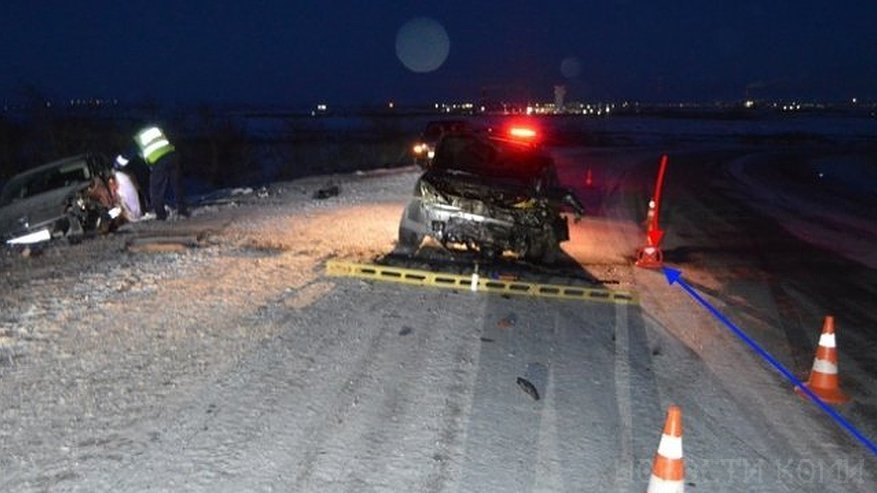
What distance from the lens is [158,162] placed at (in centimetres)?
1308

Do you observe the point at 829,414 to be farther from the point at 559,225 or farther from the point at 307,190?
the point at 307,190

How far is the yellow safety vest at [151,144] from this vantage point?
12992mm

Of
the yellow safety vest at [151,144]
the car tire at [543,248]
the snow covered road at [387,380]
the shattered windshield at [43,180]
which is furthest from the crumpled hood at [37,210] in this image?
the car tire at [543,248]

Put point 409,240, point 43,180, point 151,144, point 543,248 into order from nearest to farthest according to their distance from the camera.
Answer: point 543,248 < point 409,240 < point 43,180 < point 151,144

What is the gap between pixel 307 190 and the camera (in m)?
18.7

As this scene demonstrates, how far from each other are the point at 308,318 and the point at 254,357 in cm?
116

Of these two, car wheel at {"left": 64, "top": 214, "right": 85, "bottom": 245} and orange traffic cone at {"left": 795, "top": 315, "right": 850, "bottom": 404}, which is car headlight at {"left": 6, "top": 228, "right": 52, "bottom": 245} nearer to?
car wheel at {"left": 64, "top": 214, "right": 85, "bottom": 245}

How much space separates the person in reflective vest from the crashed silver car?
0.71 m

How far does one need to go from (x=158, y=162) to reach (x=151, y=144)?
0.32 meters

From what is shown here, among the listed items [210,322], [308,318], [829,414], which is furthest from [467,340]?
[829,414]

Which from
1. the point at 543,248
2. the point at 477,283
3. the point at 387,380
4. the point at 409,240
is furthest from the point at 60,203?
the point at 387,380

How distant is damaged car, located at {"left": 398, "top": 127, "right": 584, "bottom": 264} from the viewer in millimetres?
9711

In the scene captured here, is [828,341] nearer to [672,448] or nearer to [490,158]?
[672,448]
